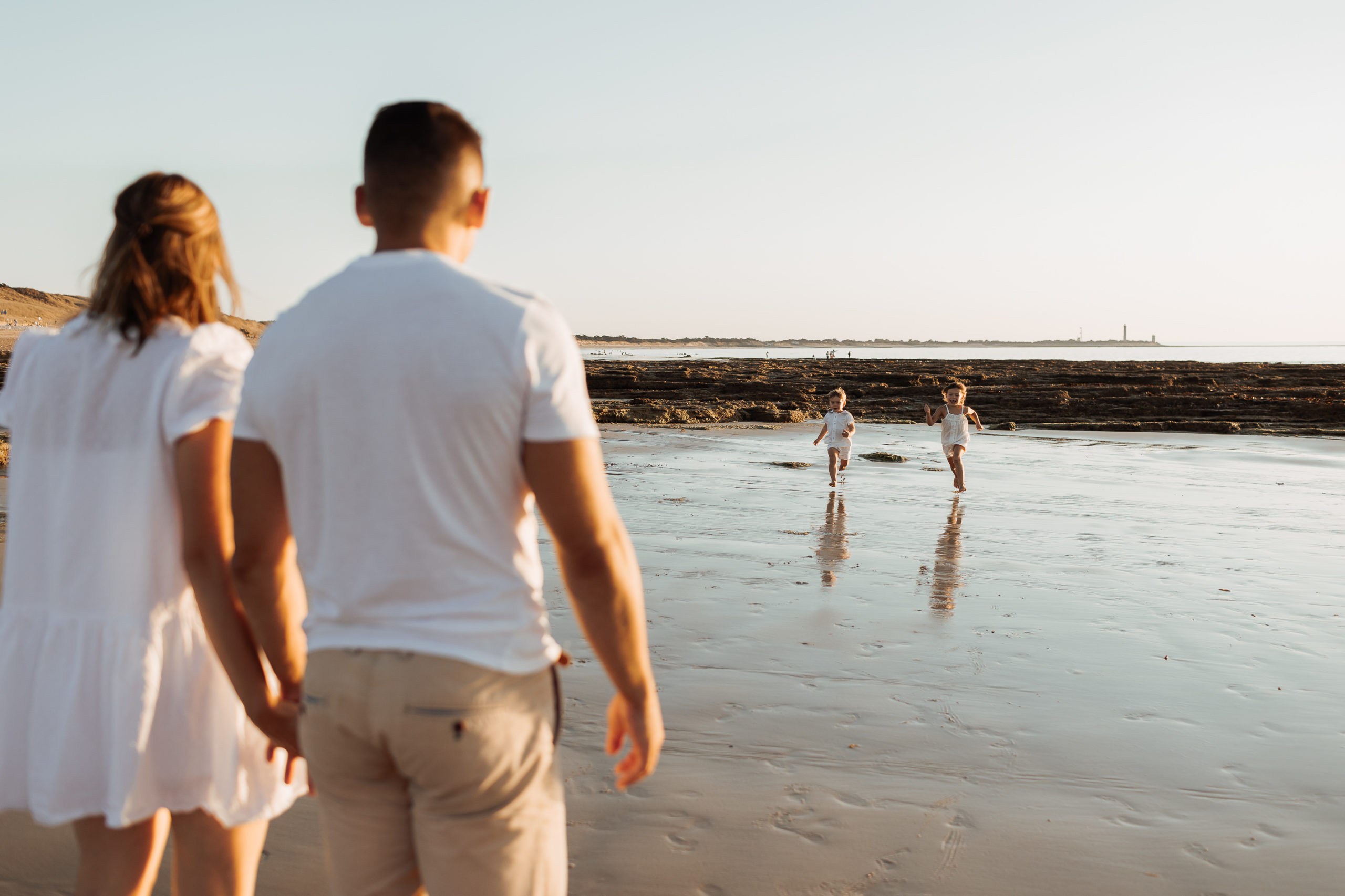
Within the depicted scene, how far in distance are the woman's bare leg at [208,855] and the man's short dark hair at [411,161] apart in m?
1.29

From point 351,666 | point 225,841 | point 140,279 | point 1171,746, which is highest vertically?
point 140,279

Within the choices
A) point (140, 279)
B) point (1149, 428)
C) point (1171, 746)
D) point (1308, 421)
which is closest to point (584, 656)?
point (1171, 746)

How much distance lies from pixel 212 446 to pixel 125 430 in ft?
0.57

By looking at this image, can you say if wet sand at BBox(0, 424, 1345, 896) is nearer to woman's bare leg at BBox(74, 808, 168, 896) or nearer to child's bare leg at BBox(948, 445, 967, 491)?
woman's bare leg at BBox(74, 808, 168, 896)

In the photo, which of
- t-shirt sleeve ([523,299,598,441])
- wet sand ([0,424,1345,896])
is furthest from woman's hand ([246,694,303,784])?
wet sand ([0,424,1345,896])

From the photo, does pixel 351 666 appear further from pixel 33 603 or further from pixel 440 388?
pixel 33 603

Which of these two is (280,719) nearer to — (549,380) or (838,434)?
(549,380)

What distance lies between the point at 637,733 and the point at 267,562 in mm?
735

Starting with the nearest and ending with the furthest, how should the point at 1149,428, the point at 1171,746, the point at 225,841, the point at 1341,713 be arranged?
the point at 225,841 → the point at 1171,746 → the point at 1341,713 → the point at 1149,428

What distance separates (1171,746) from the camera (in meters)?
4.64

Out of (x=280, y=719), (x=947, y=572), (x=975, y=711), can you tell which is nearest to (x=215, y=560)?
(x=280, y=719)

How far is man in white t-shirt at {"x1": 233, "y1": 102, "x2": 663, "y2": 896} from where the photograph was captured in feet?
5.26

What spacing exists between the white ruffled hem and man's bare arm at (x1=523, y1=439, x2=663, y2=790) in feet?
2.78

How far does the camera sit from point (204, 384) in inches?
77.5
